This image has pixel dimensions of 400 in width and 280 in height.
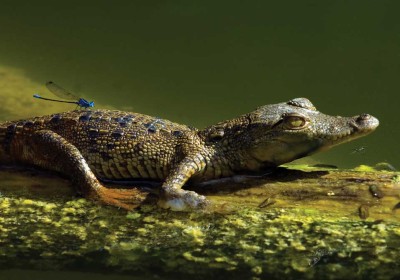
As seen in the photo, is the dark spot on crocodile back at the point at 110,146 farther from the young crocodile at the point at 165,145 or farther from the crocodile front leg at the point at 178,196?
the crocodile front leg at the point at 178,196

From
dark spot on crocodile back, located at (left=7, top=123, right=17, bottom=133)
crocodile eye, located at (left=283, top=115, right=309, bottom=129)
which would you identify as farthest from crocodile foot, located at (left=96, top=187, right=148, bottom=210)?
crocodile eye, located at (left=283, top=115, right=309, bottom=129)

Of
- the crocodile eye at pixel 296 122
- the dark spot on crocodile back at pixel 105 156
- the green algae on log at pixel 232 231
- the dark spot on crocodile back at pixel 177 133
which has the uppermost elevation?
the crocodile eye at pixel 296 122

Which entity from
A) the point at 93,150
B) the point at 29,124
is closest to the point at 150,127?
the point at 93,150

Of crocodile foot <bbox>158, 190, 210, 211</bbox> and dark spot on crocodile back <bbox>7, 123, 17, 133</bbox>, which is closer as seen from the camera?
crocodile foot <bbox>158, 190, 210, 211</bbox>

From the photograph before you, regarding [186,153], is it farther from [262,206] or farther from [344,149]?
[344,149]

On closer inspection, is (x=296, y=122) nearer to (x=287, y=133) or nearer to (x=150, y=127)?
(x=287, y=133)

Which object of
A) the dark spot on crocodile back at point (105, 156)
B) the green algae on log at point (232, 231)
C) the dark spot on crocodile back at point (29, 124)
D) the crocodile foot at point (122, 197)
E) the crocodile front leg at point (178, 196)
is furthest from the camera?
the dark spot on crocodile back at point (29, 124)

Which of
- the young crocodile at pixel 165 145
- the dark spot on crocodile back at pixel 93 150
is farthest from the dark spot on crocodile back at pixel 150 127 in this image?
the dark spot on crocodile back at pixel 93 150

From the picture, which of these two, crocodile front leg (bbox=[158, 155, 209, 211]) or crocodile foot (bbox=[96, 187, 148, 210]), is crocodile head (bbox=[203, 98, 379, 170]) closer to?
crocodile front leg (bbox=[158, 155, 209, 211])
